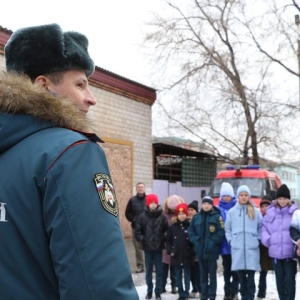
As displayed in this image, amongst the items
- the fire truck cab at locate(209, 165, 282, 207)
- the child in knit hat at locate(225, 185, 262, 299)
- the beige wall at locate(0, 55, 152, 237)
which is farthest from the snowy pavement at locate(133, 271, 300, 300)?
the beige wall at locate(0, 55, 152, 237)

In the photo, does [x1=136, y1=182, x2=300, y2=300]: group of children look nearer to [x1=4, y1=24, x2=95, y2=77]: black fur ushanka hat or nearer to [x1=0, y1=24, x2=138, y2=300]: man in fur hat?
[x1=4, y1=24, x2=95, y2=77]: black fur ushanka hat

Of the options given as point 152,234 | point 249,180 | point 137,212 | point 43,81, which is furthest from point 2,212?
point 249,180

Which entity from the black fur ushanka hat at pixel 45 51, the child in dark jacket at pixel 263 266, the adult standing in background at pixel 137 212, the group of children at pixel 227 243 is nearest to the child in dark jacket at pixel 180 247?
the group of children at pixel 227 243

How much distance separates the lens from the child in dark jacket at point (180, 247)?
29.4 feet

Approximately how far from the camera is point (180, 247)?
903 cm

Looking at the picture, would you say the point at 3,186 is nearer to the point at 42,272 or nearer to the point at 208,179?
the point at 42,272

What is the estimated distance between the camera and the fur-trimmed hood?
1647 millimetres

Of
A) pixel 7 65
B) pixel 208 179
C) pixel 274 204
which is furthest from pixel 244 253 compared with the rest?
pixel 208 179

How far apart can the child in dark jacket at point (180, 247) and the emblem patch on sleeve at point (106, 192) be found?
24.4ft

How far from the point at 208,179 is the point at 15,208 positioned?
2566 centimetres

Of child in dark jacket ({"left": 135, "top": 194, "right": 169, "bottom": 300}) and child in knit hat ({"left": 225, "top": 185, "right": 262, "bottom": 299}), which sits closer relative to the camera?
child in knit hat ({"left": 225, "top": 185, "right": 262, "bottom": 299})

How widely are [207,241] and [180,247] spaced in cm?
67

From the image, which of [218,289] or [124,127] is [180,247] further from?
[124,127]

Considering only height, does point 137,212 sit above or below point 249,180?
below
